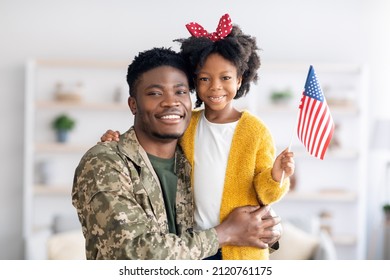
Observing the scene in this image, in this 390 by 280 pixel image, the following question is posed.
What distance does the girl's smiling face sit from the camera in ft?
4.62

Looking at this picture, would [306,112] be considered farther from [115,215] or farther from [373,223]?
[373,223]

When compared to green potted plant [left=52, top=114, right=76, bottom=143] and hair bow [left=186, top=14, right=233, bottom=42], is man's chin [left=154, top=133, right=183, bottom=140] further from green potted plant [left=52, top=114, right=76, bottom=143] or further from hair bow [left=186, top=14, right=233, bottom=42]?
green potted plant [left=52, top=114, right=76, bottom=143]

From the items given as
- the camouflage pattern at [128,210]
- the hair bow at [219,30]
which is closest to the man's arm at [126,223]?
the camouflage pattern at [128,210]

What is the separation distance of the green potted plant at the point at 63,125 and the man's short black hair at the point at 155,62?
3.56 meters

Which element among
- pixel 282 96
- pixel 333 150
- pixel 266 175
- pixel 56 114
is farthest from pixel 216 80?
pixel 56 114

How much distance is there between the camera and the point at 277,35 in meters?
4.88

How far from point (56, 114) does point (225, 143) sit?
3800mm

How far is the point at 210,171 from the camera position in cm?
144

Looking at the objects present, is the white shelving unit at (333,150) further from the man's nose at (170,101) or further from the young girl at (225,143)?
the man's nose at (170,101)

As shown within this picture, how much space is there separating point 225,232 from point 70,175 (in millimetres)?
3826

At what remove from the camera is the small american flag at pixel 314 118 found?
1.44m

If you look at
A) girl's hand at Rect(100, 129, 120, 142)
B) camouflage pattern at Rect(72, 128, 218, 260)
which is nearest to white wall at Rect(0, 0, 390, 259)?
girl's hand at Rect(100, 129, 120, 142)

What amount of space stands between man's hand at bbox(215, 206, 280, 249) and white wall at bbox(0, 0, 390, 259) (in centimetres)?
331
